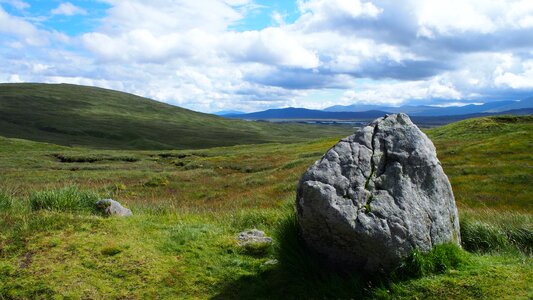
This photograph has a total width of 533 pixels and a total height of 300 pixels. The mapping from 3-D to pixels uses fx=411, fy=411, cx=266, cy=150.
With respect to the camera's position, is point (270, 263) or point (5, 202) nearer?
point (270, 263)

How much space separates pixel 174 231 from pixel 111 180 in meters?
37.4

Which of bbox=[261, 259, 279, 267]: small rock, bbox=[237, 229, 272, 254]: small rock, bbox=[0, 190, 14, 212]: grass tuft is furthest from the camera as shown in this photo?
bbox=[0, 190, 14, 212]: grass tuft

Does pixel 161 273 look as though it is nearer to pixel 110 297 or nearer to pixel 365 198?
pixel 110 297

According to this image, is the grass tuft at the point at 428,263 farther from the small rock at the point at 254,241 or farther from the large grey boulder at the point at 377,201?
the small rock at the point at 254,241

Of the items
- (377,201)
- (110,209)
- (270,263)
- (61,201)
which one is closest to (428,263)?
(377,201)

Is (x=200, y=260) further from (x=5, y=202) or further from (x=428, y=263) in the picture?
(x=5, y=202)

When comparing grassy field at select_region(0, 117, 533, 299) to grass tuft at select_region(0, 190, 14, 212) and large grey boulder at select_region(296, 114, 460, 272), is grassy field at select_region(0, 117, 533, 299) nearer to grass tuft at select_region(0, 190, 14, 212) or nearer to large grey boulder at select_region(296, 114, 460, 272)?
grass tuft at select_region(0, 190, 14, 212)

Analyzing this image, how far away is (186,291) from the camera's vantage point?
8.41 m

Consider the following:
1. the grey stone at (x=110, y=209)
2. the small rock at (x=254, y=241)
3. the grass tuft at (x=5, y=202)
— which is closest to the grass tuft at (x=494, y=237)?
the small rock at (x=254, y=241)

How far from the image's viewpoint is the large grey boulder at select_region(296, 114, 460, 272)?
7918 millimetres

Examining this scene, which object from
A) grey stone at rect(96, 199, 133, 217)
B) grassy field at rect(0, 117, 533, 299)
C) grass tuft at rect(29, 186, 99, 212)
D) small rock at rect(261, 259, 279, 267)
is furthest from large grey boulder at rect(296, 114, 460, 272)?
grass tuft at rect(29, 186, 99, 212)

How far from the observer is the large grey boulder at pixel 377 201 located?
26.0 feet

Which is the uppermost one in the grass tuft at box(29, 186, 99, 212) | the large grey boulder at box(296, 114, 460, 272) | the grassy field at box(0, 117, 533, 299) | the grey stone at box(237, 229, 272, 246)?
the large grey boulder at box(296, 114, 460, 272)

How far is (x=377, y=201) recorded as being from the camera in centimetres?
832
